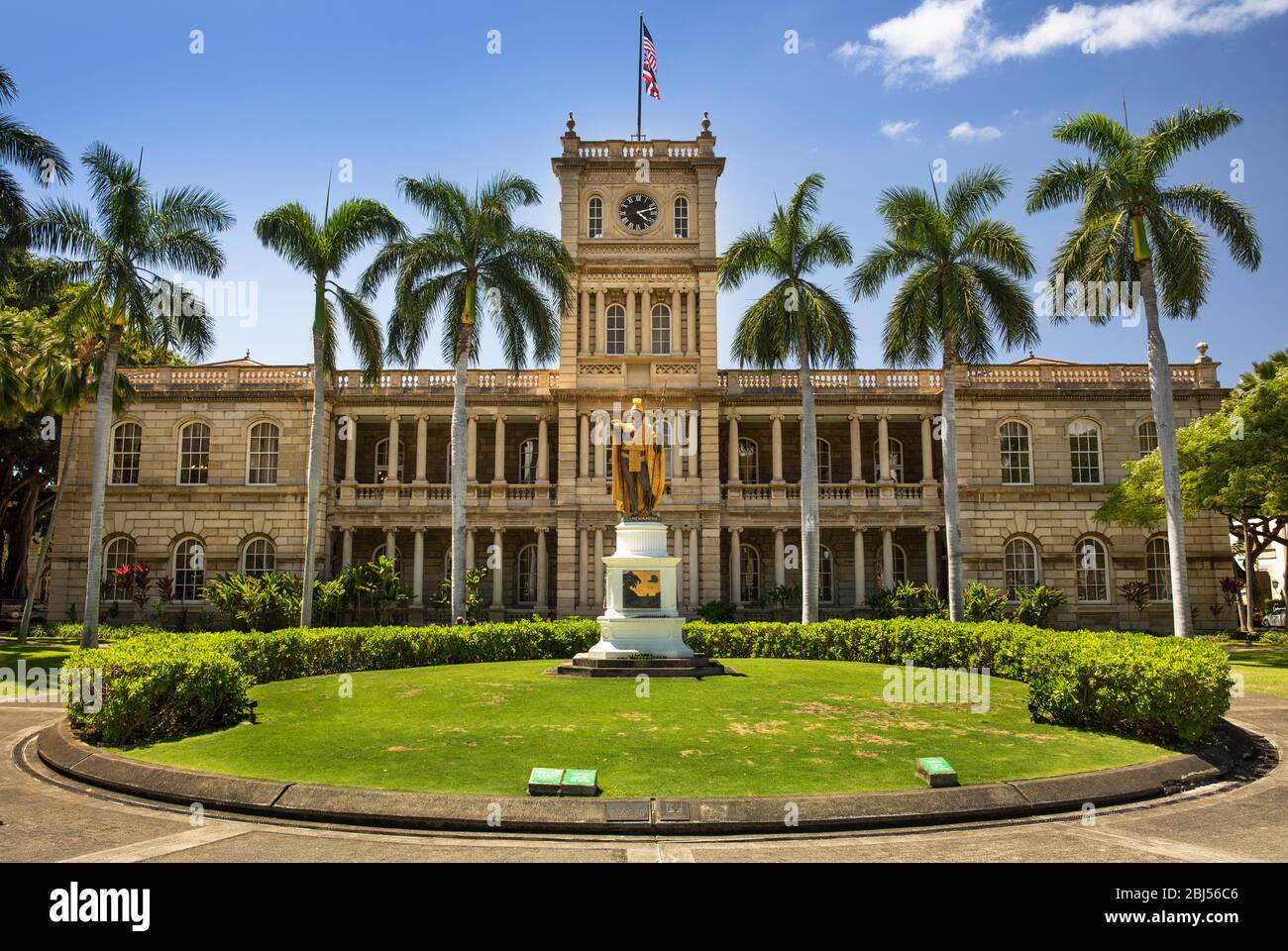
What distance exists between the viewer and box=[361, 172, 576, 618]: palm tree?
24.1 m

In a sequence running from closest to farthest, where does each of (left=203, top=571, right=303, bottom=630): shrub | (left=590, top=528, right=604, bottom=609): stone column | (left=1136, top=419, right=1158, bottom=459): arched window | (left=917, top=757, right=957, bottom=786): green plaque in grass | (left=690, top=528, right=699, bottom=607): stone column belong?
(left=917, top=757, right=957, bottom=786): green plaque in grass → (left=203, top=571, right=303, bottom=630): shrub → (left=690, top=528, right=699, bottom=607): stone column → (left=590, top=528, right=604, bottom=609): stone column → (left=1136, top=419, right=1158, bottom=459): arched window

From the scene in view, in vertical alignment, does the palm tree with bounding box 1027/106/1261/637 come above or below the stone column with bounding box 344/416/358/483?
above

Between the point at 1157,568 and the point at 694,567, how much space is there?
56.5 ft

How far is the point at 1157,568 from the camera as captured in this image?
33.1 metres

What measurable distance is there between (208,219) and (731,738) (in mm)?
20091

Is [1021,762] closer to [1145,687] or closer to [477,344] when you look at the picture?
[1145,687]

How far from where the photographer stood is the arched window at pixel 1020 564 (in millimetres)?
32906

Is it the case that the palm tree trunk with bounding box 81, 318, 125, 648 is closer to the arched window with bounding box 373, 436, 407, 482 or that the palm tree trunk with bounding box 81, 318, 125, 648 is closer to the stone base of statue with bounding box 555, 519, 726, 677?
the stone base of statue with bounding box 555, 519, 726, 677

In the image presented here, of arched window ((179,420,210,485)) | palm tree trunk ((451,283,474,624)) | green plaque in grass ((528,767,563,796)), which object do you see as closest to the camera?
green plaque in grass ((528,767,563,796))

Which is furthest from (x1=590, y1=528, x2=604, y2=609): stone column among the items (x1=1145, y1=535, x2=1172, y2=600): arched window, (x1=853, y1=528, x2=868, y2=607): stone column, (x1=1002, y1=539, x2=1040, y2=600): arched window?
(x1=1145, y1=535, x2=1172, y2=600): arched window

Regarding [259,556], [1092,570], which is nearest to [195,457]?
[259,556]

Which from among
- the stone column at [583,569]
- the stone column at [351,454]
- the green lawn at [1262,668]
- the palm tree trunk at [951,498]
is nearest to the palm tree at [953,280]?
the palm tree trunk at [951,498]

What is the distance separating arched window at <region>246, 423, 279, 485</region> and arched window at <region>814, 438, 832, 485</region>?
68.6 ft
